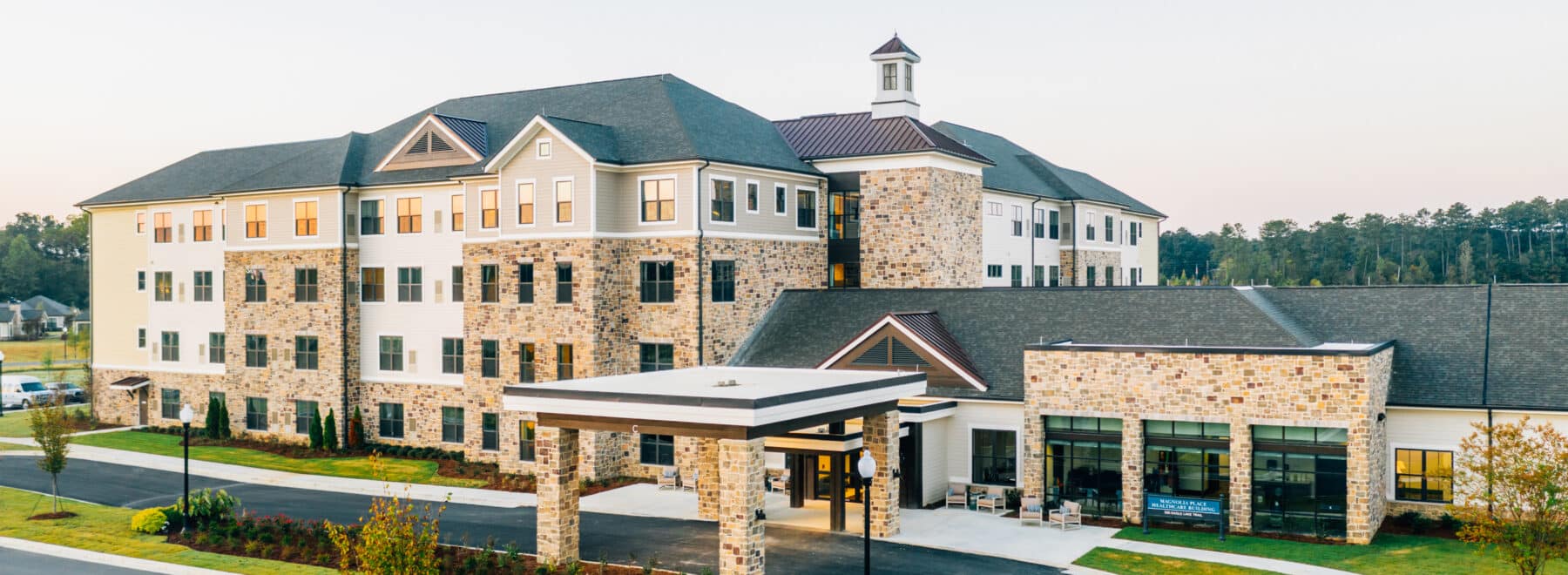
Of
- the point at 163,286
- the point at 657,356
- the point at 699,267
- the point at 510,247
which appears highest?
the point at 510,247

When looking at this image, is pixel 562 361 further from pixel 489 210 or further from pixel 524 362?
pixel 489 210

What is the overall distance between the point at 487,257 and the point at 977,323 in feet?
52.0

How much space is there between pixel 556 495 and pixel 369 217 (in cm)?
2228

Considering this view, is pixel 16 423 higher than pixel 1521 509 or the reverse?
the reverse

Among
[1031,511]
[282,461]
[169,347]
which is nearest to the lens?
[1031,511]

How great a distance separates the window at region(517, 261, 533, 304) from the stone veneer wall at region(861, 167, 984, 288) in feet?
38.0

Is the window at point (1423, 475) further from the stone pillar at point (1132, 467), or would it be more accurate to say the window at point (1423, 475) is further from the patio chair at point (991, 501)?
the patio chair at point (991, 501)

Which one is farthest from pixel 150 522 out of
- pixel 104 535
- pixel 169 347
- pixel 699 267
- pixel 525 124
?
pixel 169 347

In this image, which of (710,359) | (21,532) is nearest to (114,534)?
(21,532)

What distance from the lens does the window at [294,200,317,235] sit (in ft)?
141

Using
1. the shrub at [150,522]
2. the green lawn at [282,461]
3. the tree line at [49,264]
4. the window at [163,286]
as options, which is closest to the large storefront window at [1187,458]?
the green lawn at [282,461]

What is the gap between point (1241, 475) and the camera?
26.7 meters

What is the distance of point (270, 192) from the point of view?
1708 inches

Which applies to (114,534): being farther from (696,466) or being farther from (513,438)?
(696,466)
